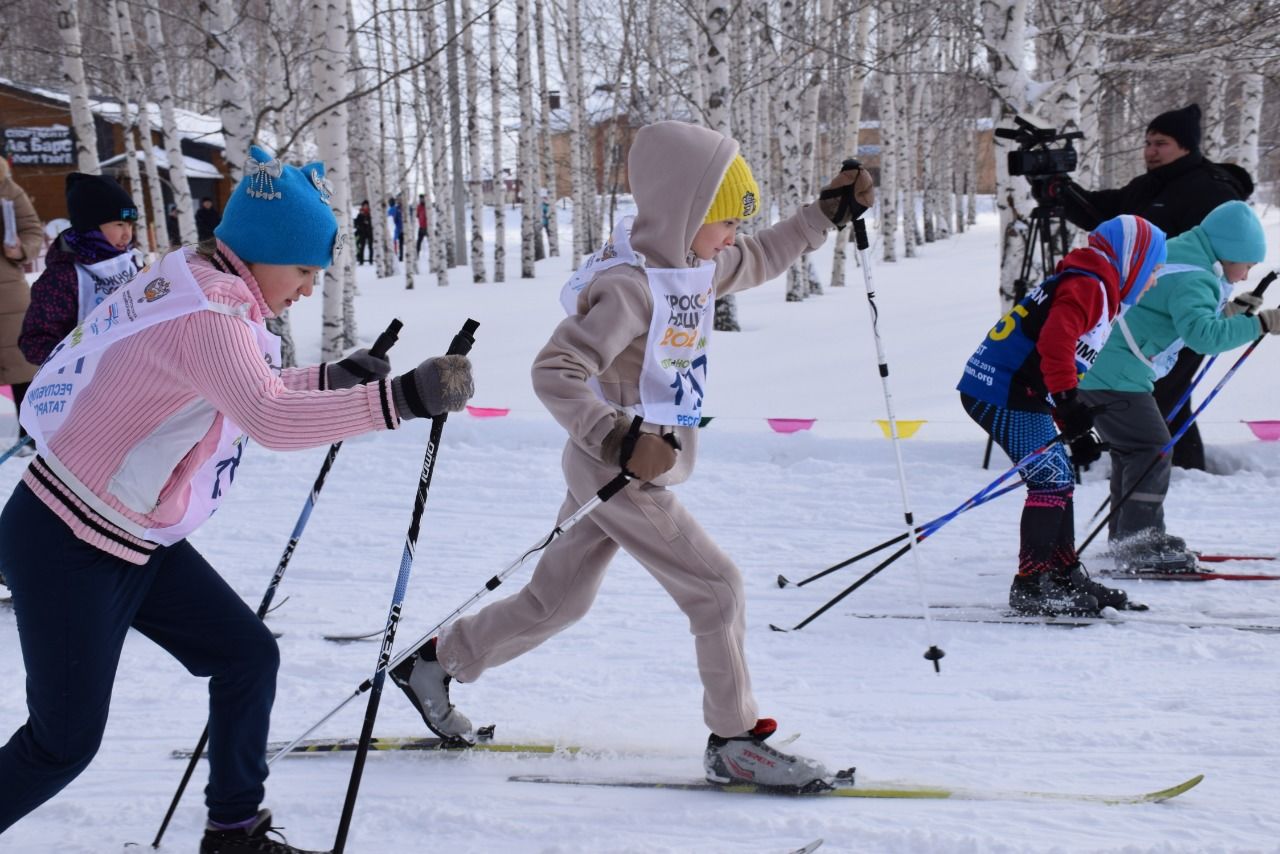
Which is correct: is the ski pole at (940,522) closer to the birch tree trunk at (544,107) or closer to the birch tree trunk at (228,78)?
the birch tree trunk at (228,78)

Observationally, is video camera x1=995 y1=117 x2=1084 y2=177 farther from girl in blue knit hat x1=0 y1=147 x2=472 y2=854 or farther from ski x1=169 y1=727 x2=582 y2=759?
girl in blue knit hat x1=0 y1=147 x2=472 y2=854

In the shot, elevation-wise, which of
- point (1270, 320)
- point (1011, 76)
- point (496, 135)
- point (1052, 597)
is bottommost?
point (1052, 597)

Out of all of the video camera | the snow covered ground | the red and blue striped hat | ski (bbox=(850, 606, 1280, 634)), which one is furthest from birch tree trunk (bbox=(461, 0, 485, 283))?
ski (bbox=(850, 606, 1280, 634))

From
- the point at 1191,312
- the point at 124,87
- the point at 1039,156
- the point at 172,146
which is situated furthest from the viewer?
the point at 124,87

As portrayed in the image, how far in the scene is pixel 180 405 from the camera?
7.29 ft

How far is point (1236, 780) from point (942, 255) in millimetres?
22303

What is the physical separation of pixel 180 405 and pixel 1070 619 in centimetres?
353

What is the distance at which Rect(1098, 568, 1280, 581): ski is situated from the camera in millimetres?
4711

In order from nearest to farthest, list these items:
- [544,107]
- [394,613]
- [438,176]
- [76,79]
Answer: [394,613] < [76,79] < [438,176] < [544,107]

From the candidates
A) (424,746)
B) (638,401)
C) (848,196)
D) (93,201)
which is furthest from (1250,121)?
(424,746)

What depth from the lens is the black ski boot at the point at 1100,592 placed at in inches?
172

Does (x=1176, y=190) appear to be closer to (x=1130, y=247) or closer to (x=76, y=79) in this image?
(x=1130, y=247)

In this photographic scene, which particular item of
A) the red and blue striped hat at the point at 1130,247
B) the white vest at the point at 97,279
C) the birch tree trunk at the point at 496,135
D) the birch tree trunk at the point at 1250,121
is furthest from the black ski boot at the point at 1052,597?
the birch tree trunk at the point at 496,135

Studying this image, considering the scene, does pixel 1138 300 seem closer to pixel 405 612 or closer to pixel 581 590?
pixel 581 590
